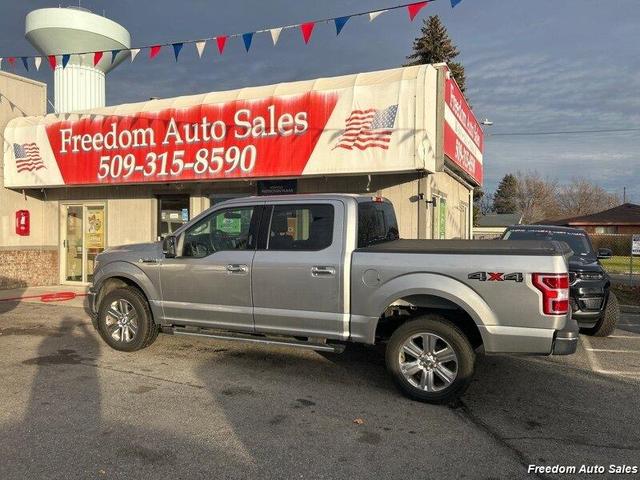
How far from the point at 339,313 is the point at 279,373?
1.08 m

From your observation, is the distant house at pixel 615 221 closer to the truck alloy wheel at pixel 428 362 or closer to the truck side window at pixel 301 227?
the truck side window at pixel 301 227

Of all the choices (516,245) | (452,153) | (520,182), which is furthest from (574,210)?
(516,245)

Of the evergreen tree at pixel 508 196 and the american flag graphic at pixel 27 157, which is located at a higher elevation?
the evergreen tree at pixel 508 196

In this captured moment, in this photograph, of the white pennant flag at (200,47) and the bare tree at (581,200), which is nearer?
the white pennant flag at (200,47)

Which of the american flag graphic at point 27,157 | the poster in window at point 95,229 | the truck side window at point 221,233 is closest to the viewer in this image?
the truck side window at point 221,233

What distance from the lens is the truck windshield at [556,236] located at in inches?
357

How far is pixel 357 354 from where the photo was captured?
675 cm

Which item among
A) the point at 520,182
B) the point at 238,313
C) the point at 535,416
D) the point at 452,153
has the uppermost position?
the point at 520,182

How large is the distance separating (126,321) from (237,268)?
187 cm

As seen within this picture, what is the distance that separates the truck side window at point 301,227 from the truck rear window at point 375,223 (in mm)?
349

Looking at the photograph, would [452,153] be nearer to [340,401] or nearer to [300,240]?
[300,240]

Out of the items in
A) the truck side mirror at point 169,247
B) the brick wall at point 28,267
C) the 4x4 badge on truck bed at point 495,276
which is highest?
the truck side mirror at point 169,247

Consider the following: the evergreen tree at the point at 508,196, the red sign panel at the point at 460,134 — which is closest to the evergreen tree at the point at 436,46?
the red sign panel at the point at 460,134

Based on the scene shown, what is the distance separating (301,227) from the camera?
576cm
